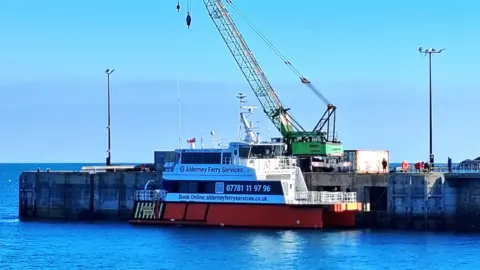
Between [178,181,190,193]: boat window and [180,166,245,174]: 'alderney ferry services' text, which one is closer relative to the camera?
[180,166,245,174]: 'alderney ferry services' text

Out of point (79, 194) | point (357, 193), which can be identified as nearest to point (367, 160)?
point (357, 193)

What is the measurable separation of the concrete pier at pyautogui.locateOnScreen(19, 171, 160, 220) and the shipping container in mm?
14158

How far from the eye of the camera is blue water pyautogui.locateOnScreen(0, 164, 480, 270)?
190 feet

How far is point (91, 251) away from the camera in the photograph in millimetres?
64375

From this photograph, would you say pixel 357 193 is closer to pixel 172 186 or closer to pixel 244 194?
pixel 244 194

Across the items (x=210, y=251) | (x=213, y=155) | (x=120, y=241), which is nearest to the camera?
(x=210, y=251)

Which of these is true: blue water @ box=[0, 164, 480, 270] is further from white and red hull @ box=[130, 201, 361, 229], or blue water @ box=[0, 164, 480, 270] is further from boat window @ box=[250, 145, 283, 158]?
boat window @ box=[250, 145, 283, 158]

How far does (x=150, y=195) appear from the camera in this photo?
76.1 metres

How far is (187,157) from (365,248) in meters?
15.7

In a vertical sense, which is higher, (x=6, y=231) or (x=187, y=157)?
(x=187, y=157)

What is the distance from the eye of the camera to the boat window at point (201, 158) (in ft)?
239

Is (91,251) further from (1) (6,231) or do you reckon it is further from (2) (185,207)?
(1) (6,231)

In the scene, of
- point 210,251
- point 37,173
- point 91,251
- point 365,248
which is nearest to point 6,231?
point 37,173

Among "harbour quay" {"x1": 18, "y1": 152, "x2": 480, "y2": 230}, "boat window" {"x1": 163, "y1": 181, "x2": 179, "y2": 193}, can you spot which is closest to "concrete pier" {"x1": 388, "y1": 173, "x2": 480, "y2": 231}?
"harbour quay" {"x1": 18, "y1": 152, "x2": 480, "y2": 230}
